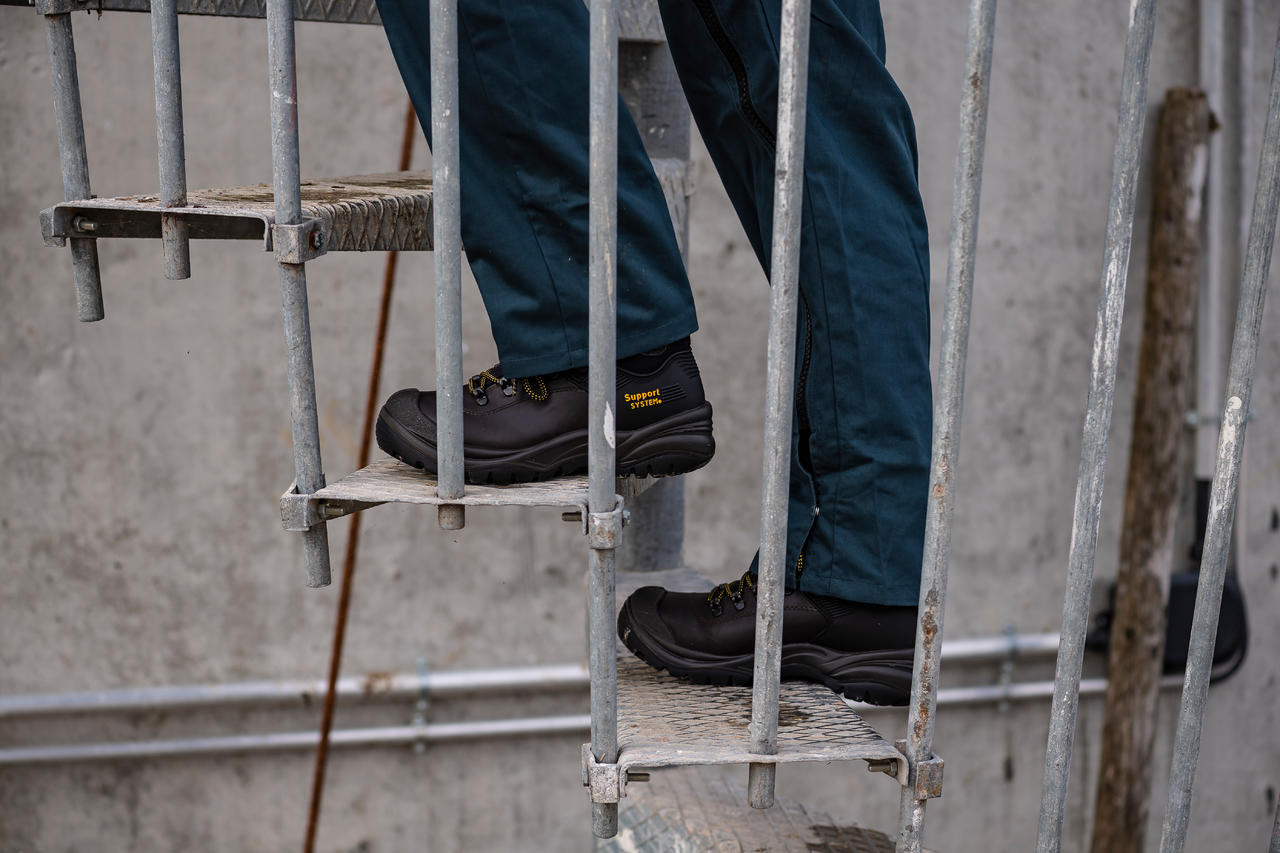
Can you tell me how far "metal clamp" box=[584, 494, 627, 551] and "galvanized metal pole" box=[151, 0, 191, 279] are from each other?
45 cm

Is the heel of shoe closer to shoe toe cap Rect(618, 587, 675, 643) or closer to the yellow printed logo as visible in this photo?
the yellow printed logo

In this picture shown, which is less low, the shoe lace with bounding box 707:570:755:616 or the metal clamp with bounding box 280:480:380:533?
the metal clamp with bounding box 280:480:380:533

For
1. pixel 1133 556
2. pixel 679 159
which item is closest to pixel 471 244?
pixel 679 159

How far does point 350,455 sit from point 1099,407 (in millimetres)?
2100

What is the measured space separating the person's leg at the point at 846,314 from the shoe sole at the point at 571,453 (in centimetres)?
11

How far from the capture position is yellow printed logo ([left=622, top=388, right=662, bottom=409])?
45.0 inches

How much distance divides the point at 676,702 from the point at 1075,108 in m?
2.36

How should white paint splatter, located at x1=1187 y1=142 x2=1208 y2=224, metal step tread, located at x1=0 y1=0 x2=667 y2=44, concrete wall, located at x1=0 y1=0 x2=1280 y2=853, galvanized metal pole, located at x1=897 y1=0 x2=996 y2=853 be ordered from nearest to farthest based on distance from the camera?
1. galvanized metal pole, located at x1=897 y1=0 x2=996 y2=853
2. metal step tread, located at x1=0 y1=0 x2=667 y2=44
3. concrete wall, located at x1=0 y1=0 x2=1280 y2=853
4. white paint splatter, located at x1=1187 y1=142 x2=1208 y2=224

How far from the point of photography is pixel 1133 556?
3.09 meters

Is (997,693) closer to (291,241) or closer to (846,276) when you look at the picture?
(846,276)

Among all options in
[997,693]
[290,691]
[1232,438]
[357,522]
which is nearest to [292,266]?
[1232,438]

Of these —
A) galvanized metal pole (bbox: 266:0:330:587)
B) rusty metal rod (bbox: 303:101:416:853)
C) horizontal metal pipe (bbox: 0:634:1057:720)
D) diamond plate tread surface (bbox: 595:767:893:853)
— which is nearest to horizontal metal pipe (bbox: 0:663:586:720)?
horizontal metal pipe (bbox: 0:634:1057:720)

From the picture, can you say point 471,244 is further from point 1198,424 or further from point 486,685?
point 1198,424

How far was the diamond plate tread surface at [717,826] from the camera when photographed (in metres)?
1.34
